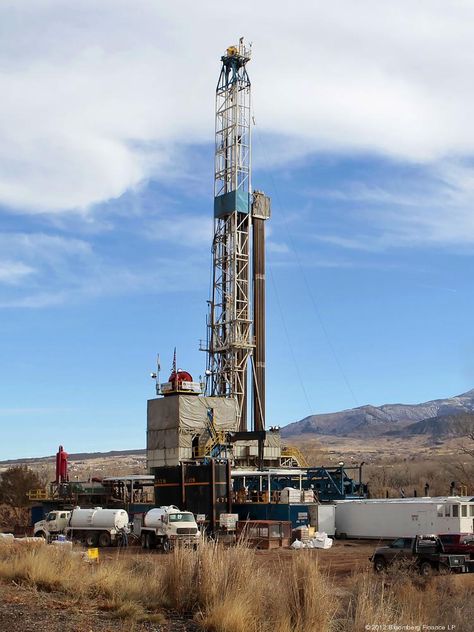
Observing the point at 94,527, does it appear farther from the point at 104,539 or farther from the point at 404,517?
the point at 404,517

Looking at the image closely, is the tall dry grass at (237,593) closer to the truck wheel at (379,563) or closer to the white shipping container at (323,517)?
the truck wheel at (379,563)

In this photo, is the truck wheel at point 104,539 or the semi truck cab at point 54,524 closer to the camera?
the truck wheel at point 104,539

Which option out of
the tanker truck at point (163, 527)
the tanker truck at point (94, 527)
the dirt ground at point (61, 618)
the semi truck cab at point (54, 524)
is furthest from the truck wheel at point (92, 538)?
the dirt ground at point (61, 618)

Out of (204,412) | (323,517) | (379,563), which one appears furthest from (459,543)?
(204,412)

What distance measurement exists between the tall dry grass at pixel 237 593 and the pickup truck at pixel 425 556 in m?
6.95

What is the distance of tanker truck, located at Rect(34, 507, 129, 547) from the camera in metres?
39.6

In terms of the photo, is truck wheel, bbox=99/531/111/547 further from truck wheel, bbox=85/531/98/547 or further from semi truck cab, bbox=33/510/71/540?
semi truck cab, bbox=33/510/71/540

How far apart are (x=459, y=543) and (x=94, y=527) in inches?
784

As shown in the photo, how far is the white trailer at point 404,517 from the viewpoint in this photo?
128 ft

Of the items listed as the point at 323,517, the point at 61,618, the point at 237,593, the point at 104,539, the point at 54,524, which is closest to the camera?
the point at 61,618

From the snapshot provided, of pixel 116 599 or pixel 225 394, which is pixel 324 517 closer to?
pixel 225 394

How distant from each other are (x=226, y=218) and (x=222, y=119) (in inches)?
355

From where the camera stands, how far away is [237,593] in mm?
13461

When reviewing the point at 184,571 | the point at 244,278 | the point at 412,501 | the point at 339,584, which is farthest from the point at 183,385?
the point at 184,571
